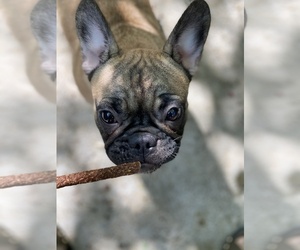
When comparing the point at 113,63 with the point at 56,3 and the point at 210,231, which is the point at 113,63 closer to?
the point at 56,3

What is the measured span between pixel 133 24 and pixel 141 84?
24cm

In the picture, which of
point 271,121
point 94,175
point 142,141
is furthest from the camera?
point 271,121

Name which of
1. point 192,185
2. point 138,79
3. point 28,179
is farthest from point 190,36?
point 28,179

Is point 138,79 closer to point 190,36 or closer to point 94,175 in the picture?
point 190,36

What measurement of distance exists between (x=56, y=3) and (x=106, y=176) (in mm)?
511

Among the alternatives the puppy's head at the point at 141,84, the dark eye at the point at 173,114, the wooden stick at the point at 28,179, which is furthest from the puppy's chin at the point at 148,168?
the wooden stick at the point at 28,179

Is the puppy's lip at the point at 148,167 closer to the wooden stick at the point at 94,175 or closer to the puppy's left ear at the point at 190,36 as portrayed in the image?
the wooden stick at the point at 94,175

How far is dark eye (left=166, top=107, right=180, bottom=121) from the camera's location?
197 centimetres

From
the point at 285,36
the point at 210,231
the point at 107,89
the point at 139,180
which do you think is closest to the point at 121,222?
the point at 139,180

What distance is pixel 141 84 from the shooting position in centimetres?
196

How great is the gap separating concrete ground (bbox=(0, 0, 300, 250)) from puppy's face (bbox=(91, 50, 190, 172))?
0.05 metres

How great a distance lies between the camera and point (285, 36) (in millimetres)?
2223

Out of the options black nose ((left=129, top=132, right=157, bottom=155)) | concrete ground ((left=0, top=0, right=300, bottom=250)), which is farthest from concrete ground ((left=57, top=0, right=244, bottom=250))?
black nose ((left=129, top=132, right=157, bottom=155))

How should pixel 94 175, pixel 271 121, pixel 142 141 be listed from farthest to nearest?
1. pixel 271 121
2. pixel 94 175
3. pixel 142 141
